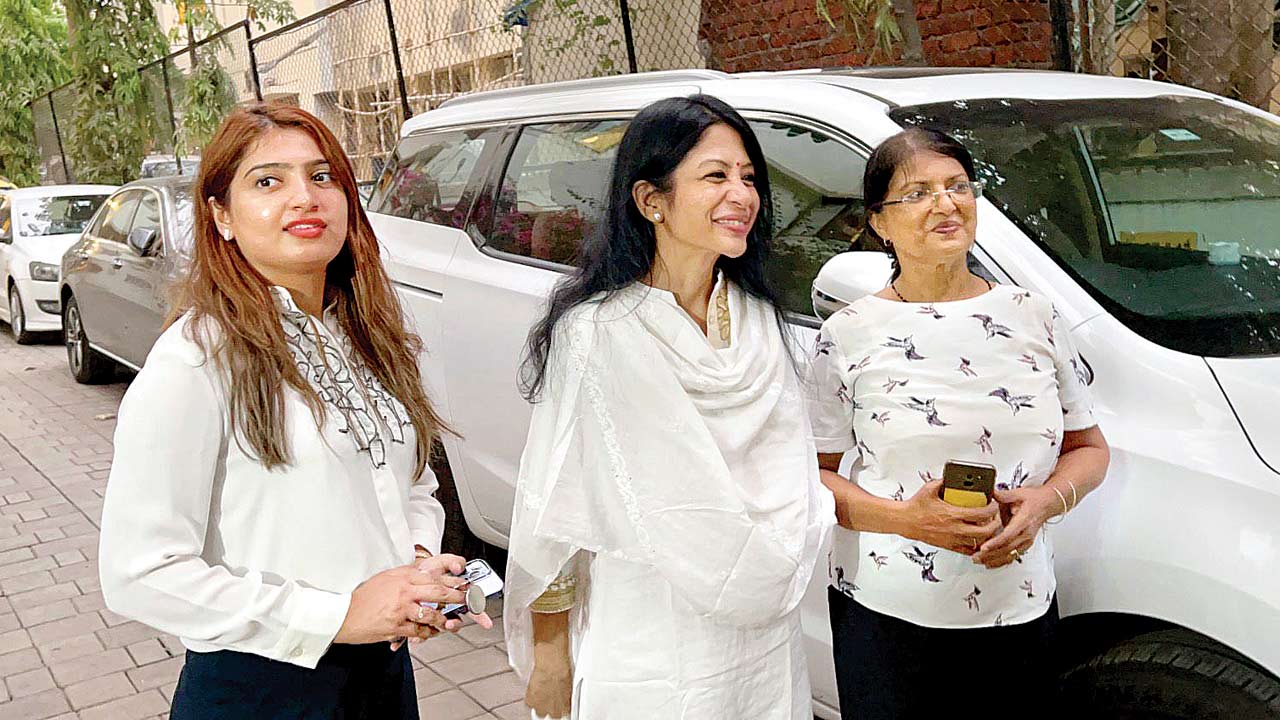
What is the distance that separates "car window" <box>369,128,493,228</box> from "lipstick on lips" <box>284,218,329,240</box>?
257 cm

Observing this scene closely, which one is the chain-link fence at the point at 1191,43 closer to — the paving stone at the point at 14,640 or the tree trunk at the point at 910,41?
the tree trunk at the point at 910,41

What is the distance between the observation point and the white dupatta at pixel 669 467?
79.4 inches

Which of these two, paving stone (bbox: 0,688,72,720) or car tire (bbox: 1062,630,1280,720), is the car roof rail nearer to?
car tire (bbox: 1062,630,1280,720)

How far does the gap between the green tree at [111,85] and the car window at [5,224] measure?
5264 mm

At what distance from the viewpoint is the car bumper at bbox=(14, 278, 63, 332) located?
11547 millimetres

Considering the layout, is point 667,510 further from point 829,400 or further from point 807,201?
point 807,201

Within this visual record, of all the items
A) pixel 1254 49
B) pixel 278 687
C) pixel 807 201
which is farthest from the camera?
pixel 1254 49

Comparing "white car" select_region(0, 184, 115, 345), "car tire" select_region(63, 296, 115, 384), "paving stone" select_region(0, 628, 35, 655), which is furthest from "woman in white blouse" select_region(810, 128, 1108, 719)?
"white car" select_region(0, 184, 115, 345)

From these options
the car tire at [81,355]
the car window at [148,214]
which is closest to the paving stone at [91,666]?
the car window at [148,214]

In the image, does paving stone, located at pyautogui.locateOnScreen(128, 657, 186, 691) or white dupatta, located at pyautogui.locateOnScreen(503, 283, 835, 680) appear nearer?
white dupatta, located at pyautogui.locateOnScreen(503, 283, 835, 680)

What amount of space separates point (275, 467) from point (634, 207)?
2.53 feet

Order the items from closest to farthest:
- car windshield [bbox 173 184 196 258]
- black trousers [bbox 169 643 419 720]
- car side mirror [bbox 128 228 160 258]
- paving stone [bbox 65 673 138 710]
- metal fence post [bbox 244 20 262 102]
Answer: black trousers [bbox 169 643 419 720]
paving stone [bbox 65 673 138 710]
car windshield [bbox 173 184 196 258]
car side mirror [bbox 128 228 160 258]
metal fence post [bbox 244 20 262 102]

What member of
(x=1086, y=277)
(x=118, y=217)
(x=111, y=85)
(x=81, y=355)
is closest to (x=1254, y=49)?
(x=1086, y=277)

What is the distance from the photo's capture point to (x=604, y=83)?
4066mm
